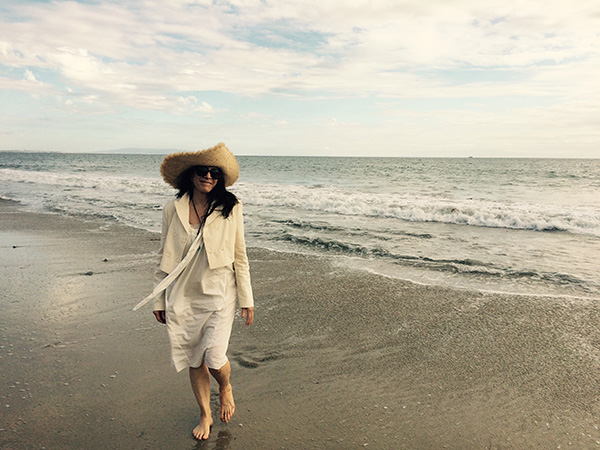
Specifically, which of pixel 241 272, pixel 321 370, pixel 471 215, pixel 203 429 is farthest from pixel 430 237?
pixel 203 429

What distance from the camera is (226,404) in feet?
9.53

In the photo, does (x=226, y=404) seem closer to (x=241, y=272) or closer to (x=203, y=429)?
(x=203, y=429)

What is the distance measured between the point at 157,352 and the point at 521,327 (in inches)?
148

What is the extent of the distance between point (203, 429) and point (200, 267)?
1.03 metres

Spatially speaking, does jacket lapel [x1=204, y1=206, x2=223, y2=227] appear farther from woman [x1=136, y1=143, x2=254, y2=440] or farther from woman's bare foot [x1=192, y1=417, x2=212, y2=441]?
woman's bare foot [x1=192, y1=417, x2=212, y2=441]

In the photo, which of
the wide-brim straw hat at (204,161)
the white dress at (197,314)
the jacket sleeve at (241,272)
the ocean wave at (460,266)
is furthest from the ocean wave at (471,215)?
the white dress at (197,314)

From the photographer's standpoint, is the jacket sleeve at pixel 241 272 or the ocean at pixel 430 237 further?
the ocean at pixel 430 237

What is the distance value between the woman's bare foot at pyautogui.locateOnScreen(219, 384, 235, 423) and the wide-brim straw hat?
138 centimetres

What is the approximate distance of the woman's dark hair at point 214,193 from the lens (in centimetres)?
276

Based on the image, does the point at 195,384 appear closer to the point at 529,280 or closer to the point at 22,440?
the point at 22,440

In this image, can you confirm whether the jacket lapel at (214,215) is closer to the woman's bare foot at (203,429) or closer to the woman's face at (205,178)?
the woman's face at (205,178)

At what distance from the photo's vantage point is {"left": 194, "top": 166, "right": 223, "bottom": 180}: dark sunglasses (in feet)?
9.00

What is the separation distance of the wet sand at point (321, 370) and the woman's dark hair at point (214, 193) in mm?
1441

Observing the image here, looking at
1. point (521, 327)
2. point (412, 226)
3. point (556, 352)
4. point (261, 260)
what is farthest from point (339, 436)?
point (412, 226)
